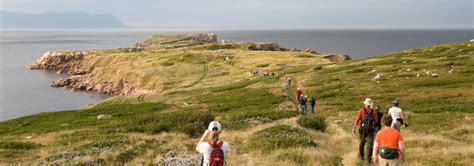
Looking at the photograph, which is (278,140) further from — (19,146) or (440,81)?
(440,81)

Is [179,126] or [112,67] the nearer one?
[179,126]

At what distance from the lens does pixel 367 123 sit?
58.4ft

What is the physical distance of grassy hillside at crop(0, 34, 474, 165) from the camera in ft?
65.7

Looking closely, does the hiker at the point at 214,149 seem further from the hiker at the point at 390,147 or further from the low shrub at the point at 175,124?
the low shrub at the point at 175,124

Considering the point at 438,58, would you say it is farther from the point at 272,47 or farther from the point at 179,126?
the point at 272,47

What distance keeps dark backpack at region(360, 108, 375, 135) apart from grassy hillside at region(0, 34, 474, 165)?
1.31 meters

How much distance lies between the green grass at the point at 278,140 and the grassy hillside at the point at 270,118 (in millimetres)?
65

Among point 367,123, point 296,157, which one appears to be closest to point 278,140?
point 296,157

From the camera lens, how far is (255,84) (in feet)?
225

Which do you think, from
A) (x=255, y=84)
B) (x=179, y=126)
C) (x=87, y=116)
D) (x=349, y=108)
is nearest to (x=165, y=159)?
(x=179, y=126)

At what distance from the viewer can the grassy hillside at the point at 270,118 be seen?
65.7ft

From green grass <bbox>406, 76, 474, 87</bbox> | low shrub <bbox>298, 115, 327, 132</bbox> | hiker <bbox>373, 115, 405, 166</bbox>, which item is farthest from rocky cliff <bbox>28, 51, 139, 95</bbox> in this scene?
hiker <bbox>373, 115, 405, 166</bbox>

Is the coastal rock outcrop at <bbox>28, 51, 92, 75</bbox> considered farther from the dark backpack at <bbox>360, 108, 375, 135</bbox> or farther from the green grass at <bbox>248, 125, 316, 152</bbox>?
the dark backpack at <bbox>360, 108, 375, 135</bbox>

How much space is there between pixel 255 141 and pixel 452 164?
9.20 m
